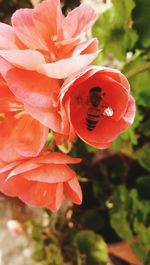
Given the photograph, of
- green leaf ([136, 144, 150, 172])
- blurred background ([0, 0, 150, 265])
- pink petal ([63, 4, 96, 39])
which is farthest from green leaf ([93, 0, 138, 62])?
pink petal ([63, 4, 96, 39])

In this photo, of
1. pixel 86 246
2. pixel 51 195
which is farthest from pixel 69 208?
pixel 51 195

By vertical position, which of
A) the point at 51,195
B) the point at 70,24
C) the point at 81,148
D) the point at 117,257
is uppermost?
the point at 70,24

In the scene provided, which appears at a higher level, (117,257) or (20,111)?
(20,111)

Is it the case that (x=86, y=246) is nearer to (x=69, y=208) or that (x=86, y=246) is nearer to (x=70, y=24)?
(x=69, y=208)

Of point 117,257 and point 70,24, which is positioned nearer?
point 70,24

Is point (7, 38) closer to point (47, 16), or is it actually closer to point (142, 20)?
point (47, 16)

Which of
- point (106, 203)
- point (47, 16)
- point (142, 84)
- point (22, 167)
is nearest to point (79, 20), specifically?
point (47, 16)
